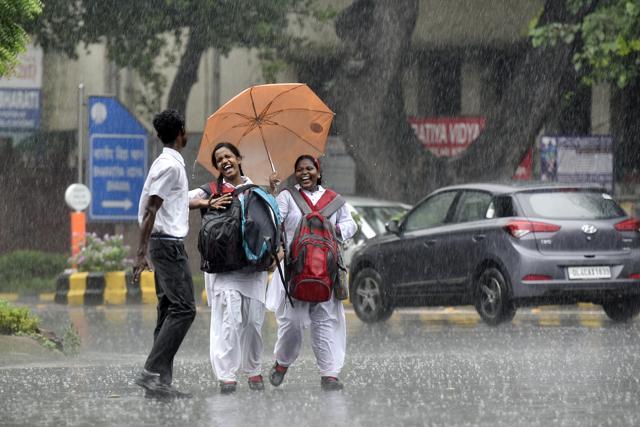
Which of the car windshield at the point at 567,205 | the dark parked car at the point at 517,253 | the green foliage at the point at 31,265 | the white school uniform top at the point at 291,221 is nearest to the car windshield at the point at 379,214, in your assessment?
the dark parked car at the point at 517,253

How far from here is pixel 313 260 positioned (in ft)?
34.8

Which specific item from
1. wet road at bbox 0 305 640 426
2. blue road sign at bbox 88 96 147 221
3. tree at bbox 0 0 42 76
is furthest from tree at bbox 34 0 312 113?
tree at bbox 0 0 42 76

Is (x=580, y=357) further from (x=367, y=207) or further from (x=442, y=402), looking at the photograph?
(x=367, y=207)

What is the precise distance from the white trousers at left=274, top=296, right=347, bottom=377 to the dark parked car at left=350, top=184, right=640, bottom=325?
17.5ft

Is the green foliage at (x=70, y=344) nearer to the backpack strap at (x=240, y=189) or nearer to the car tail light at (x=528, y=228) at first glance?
the backpack strap at (x=240, y=189)

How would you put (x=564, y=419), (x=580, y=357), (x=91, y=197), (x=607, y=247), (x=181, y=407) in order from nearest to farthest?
1. (x=564, y=419)
2. (x=181, y=407)
3. (x=580, y=357)
4. (x=607, y=247)
5. (x=91, y=197)

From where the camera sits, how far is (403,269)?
17469 millimetres

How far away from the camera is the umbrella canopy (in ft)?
37.1

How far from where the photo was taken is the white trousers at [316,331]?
10828mm

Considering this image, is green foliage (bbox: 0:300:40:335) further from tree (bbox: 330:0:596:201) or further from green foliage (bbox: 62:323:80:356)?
tree (bbox: 330:0:596:201)

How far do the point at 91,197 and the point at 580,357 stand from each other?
12.2m

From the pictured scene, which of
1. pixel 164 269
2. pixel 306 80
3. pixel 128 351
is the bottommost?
pixel 128 351

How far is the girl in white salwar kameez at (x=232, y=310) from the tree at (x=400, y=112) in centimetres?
1249

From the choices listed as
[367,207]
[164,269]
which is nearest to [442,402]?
[164,269]
